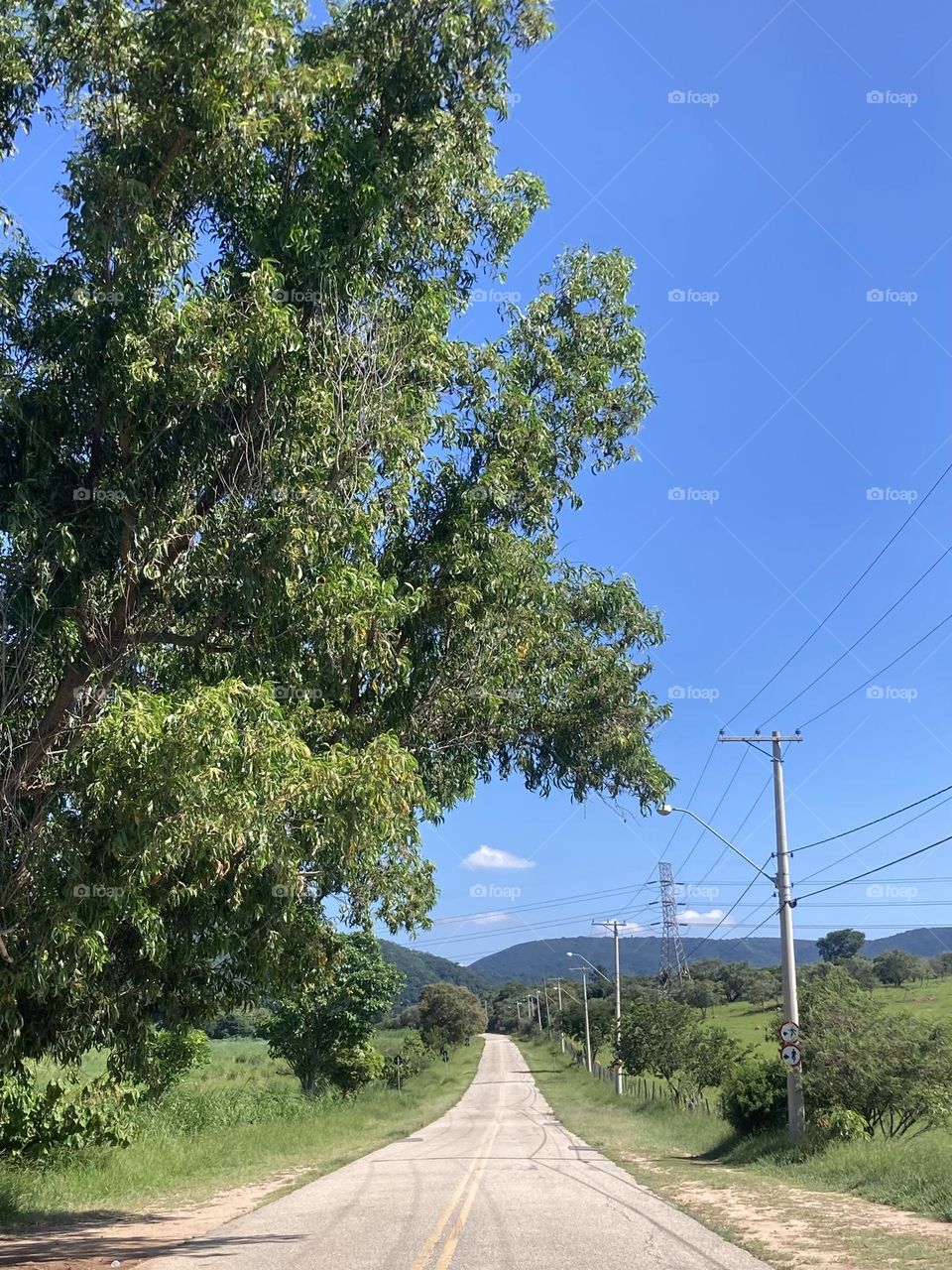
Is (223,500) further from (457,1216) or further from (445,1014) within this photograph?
(445,1014)

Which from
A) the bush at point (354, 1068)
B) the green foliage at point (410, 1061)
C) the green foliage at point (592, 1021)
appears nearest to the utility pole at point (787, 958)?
the bush at point (354, 1068)

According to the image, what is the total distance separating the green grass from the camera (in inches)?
667

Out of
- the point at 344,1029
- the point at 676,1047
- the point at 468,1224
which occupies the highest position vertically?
the point at 468,1224

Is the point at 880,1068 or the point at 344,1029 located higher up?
the point at 880,1068

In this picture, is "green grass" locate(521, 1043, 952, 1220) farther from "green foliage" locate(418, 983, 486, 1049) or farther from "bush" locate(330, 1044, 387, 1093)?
"green foliage" locate(418, 983, 486, 1049)

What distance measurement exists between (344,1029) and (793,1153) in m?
29.6

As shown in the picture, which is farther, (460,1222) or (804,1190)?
(804,1190)

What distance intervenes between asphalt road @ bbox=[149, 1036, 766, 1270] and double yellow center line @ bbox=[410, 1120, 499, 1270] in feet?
0.06

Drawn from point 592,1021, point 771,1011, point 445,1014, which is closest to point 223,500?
point 771,1011

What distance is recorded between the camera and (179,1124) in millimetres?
31531

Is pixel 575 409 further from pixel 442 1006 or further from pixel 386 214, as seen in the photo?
pixel 442 1006

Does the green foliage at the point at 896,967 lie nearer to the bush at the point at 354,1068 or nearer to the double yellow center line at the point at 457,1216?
the bush at the point at 354,1068

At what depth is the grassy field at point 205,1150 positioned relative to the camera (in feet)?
62.3

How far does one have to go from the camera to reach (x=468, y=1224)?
1405 centimetres
